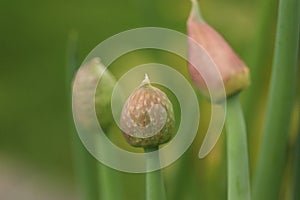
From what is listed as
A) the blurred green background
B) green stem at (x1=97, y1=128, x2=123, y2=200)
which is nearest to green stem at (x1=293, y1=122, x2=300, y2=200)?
green stem at (x1=97, y1=128, x2=123, y2=200)

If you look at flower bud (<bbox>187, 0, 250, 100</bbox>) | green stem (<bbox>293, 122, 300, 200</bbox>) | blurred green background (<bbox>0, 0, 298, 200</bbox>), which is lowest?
green stem (<bbox>293, 122, 300, 200</bbox>)

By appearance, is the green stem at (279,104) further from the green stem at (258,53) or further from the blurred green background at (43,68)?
the blurred green background at (43,68)

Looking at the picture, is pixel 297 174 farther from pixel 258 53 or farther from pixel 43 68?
pixel 43 68

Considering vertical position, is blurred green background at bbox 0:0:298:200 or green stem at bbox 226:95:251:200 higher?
blurred green background at bbox 0:0:298:200

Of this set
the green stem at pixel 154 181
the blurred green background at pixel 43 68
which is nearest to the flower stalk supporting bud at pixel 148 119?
the green stem at pixel 154 181

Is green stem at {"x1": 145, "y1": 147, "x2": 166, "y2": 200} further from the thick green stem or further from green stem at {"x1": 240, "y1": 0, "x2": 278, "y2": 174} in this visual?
green stem at {"x1": 240, "y1": 0, "x2": 278, "y2": 174}

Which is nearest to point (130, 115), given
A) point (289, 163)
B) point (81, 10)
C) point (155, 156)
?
point (155, 156)
